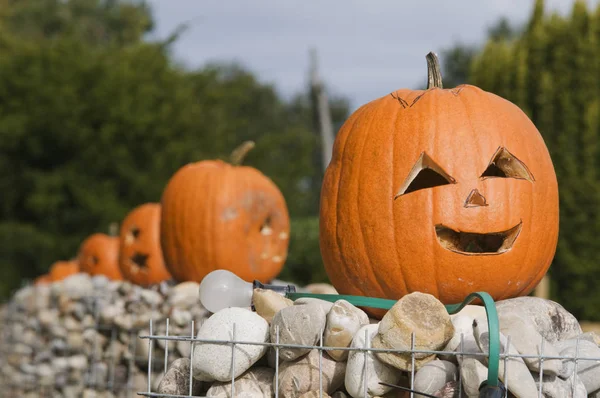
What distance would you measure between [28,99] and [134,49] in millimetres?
2426

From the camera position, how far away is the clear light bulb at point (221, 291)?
2.71 m

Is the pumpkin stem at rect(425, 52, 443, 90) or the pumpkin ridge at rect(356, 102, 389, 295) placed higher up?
the pumpkin stem at rect(425, 52, 443, 90)

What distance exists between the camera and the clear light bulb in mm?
2705

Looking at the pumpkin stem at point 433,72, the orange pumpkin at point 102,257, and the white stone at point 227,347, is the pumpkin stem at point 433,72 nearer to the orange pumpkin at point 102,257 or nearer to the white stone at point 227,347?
the white stone at point 227,347

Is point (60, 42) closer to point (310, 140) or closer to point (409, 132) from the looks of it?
point (310, 140)

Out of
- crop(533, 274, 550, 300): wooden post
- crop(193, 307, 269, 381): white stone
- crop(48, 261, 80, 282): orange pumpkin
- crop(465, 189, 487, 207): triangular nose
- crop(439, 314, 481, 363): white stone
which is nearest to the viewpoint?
crop(439, 314, 481, 363): white stone

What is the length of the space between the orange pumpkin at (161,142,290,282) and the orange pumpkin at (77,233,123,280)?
8.52 feet

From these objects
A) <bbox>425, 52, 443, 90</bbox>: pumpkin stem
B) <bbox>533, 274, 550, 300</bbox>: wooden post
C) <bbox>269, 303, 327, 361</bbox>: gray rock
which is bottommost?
<bbox>533, 274, 550, 300</bbox>: wooden post

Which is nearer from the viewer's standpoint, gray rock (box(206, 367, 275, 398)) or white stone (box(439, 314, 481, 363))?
white stone (box(439, 314, 481, 363))

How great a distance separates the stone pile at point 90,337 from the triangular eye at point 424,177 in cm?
178

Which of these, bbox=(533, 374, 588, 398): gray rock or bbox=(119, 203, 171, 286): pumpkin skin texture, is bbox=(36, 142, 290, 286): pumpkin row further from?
bbox=(533, 374, 588, 398): gray rock

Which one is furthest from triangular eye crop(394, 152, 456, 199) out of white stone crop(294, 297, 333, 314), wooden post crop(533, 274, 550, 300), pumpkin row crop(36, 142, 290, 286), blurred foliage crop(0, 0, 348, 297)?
blurred foliage crop(0, 0, 348, 297)

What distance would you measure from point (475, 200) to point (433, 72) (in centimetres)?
61

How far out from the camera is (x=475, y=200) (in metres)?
2.67
